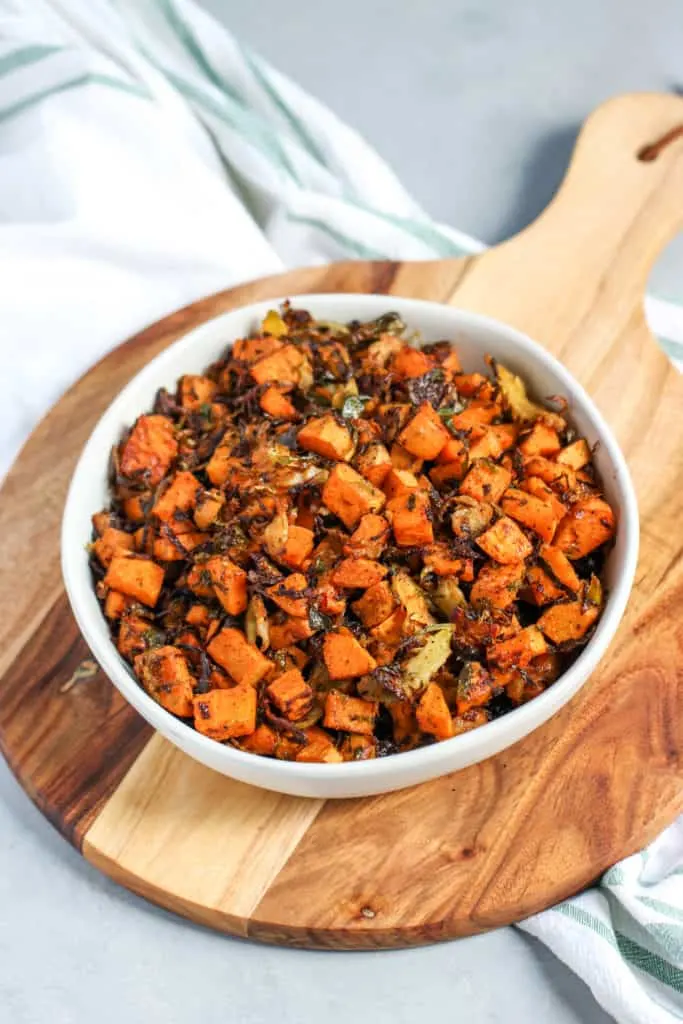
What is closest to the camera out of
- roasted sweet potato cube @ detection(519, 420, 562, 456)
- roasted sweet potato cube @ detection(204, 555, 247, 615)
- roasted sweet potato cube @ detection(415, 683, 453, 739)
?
roasted sweet potato cube @ detection(415, 683, 453, 739)

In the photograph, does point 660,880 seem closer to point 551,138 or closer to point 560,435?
point 560,435

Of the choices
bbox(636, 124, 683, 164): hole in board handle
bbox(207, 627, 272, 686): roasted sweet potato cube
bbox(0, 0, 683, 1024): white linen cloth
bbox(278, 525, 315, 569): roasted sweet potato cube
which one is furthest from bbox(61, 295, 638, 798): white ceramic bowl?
bbox(636, 124, 683, 164): hole in board handle

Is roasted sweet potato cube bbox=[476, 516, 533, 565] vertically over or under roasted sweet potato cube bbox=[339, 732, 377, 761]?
over

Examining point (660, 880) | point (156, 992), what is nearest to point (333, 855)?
point (156, 992)

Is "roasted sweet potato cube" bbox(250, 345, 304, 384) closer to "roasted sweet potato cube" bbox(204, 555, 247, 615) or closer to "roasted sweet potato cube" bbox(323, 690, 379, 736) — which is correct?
"roasted sweet potato cube" bbox(204, 555, 247, 615)

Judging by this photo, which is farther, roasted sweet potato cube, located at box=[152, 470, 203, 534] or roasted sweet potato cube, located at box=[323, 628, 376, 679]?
roasted sweet potato cube, located at box=[152, 470, 203, 534]
